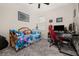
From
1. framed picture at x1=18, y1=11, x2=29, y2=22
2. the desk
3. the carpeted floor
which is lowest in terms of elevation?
the carpeted floor

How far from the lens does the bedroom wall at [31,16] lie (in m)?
1.61

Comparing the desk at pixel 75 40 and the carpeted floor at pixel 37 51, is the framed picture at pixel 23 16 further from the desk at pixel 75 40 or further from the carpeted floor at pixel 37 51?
the desk at pixel 75 40

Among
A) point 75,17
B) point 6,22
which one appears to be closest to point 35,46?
point 6,22

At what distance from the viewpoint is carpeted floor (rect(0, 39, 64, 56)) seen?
5.47ft

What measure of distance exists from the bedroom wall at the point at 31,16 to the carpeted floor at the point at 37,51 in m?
0.30

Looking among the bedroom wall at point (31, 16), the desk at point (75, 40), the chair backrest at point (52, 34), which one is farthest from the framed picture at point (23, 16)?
the desk at point (75, 40)

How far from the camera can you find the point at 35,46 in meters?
1.74

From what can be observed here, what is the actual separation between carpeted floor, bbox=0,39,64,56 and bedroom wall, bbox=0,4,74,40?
303 mm

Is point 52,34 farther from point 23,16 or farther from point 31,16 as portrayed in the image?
point 23,16

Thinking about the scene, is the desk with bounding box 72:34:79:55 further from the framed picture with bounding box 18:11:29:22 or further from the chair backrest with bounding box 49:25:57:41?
the framed picture with bounding box 18:11:29:22

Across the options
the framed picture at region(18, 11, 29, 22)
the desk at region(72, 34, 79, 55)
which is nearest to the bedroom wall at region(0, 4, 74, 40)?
the framed picture at region(18, 11, 29, 22)

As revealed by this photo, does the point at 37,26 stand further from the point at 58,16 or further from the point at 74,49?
the point at 74,49

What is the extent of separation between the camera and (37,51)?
1.69m

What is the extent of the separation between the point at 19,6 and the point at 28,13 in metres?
→ 0.20
